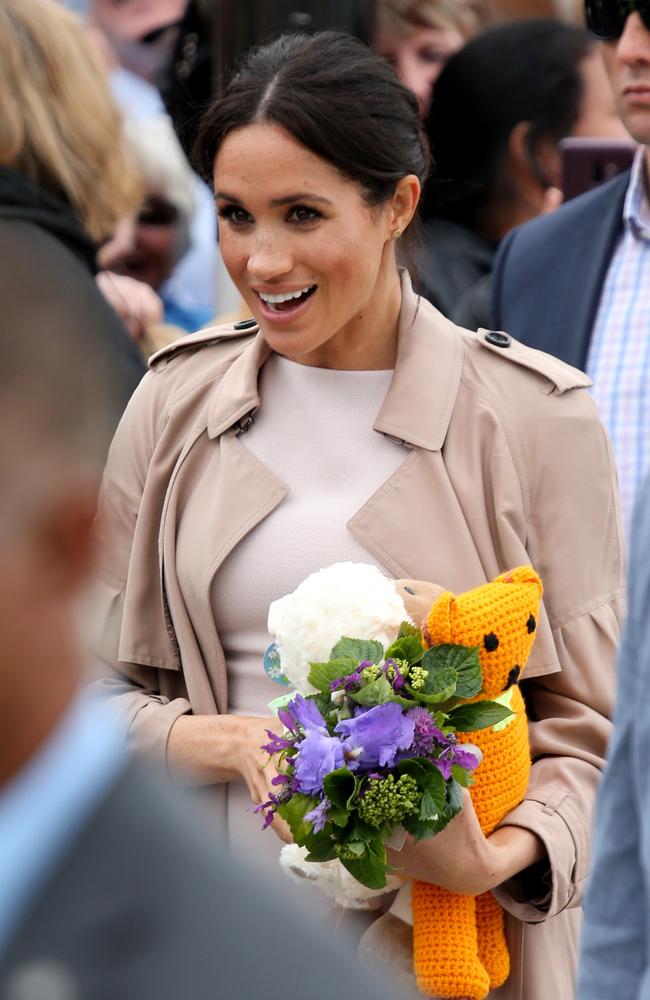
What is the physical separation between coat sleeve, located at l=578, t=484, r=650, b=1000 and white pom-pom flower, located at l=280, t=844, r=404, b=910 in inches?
31.0

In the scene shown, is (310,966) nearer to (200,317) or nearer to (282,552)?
(282,552)

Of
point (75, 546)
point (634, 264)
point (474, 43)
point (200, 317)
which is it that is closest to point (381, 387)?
point (634, 264)

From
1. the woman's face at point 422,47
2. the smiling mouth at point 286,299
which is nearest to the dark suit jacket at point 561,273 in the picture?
the smiling mouth at point 286,299

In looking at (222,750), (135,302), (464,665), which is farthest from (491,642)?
(135,302)

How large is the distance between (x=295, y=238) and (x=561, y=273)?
131 centimetres

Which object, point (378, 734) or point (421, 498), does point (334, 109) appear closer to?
point (421, 498)

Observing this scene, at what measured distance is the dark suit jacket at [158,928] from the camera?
95 centimetres

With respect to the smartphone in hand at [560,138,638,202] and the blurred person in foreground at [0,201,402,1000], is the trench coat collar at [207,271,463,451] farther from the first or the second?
the blurred person in foreground at [0,201,402,1000]

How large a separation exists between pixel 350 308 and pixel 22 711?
2015 millimetres

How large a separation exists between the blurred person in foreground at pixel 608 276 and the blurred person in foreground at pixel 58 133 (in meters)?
1.01

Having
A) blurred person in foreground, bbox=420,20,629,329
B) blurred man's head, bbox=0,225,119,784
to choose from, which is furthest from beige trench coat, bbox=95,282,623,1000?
blurred person in foreground, bbox=420,20,629,329

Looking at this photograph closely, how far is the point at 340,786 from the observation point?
2527mm

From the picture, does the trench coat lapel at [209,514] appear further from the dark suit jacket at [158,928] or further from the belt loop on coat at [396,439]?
the dark suit jacket at [158,928]

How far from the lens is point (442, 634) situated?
260 cm
